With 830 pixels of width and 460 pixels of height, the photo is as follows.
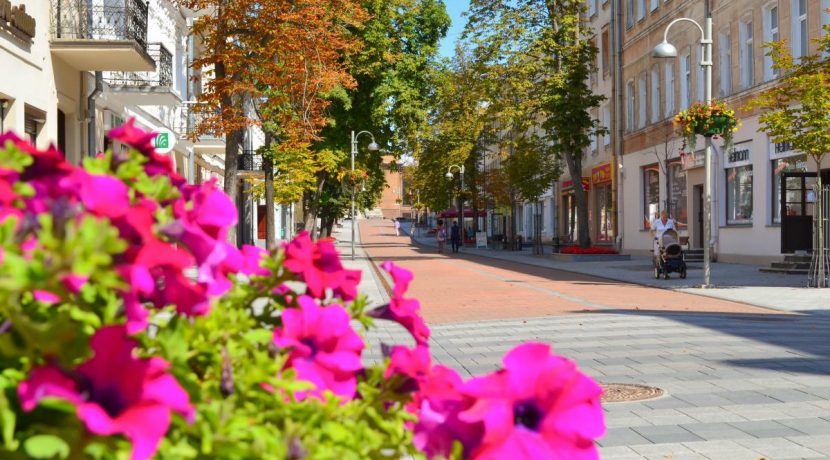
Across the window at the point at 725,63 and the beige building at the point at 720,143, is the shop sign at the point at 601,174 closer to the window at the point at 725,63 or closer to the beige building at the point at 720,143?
the beige building at the point at 720,143

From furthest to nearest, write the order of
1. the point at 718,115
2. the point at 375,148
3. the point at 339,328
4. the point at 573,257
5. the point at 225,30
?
the point at 375,148, the point at 573,257, the point at 718,115, the point at 225,30, the point at 339,328

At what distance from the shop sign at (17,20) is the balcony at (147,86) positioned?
5.35 metres

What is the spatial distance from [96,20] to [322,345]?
20.5 meters

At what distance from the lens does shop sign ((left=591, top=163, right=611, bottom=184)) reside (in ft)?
158

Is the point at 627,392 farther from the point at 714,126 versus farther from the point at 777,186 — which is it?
the point at 777,186

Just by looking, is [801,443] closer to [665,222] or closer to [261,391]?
[261,391]

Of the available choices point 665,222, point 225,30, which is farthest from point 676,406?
point 665,222

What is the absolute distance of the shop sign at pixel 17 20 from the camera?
1650cm

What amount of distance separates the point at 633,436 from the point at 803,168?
2252 centimetres

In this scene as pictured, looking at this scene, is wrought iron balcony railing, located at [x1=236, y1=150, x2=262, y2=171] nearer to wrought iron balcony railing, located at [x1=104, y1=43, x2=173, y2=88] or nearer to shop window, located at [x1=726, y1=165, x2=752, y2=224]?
wrought iron balcony railing, located at [x1=104, y1=43, x2=173, y2=88]

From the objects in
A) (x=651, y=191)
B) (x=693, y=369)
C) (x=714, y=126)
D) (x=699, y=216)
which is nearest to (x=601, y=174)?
(x=651, y=191)

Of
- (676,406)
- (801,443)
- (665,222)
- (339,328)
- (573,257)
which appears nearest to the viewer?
(339,328)

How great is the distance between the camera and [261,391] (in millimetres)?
1464

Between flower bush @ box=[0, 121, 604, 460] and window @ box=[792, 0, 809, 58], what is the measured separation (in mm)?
27470
